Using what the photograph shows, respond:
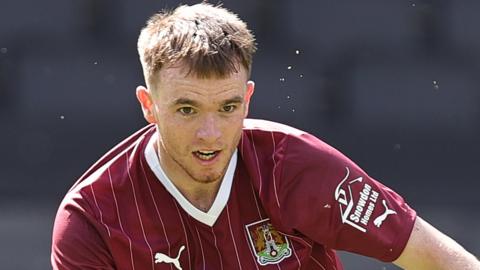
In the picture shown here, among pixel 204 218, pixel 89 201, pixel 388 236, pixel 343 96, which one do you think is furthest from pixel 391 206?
pixel 343 96

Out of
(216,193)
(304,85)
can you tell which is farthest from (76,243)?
(304,85)

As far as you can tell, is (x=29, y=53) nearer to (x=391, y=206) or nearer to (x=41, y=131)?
(x=41, y=131)

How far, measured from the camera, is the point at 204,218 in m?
4.22

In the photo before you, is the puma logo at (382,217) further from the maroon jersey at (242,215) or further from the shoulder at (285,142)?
the shoulder at (285,142)

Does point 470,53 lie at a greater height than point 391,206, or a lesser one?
lesser

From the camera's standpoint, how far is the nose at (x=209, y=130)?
3.97 metres

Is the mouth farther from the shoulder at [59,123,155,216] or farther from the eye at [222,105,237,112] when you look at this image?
the shoulder at [59,123,155,216]

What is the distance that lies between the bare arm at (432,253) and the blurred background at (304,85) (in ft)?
12.4

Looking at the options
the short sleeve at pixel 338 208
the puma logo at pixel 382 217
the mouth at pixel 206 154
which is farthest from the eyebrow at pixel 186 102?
the puma logo at pixel 382 217

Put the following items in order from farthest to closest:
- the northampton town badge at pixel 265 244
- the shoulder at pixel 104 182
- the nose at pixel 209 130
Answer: the northampton town badge at pixel 265 244 → the shoulder at pixel 104 182 → the nose at pixel 209 130

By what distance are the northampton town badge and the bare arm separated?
0.38 meters

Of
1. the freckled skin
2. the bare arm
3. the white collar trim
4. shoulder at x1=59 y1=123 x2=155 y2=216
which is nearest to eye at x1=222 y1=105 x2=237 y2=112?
the freckled skin

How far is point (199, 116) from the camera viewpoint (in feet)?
13.2

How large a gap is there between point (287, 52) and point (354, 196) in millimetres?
4042
